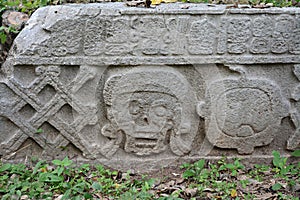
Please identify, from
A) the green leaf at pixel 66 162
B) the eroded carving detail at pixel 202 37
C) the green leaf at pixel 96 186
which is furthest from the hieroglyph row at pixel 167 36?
the green leaf at pixel 96 186

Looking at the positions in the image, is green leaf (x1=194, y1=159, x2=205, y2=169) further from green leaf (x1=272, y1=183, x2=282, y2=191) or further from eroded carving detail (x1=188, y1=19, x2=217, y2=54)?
eroded carving detail (x1=188, y1=19, x2=217, y2=54)

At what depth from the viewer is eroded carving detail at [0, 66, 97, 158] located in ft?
8.98

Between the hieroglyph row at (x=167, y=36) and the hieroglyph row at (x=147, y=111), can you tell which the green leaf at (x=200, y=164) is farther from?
the hieroglyph row at (x=167, y=36)

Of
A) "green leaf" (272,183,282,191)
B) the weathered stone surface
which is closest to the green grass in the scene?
"green leaf" (272,183,282,191)

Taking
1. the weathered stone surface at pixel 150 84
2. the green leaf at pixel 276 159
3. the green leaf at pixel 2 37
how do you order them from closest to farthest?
1. the weathered stone surface at pixel 150 84
2. the green leaf at pixel 276 159
3. the green leaf at pixel 2 37

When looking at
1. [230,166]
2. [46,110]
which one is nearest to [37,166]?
[46,110]

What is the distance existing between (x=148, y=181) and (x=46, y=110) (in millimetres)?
901

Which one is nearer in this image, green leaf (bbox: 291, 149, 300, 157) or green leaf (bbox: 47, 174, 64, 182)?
green leaf (bbox: 47, 174, 64, 182)

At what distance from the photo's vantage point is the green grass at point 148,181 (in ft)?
8.46

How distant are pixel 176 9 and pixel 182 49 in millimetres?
281

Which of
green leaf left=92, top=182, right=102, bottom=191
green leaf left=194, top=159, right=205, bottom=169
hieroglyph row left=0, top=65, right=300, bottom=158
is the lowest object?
green leaf left=92, top=182, right=102, bottom=191

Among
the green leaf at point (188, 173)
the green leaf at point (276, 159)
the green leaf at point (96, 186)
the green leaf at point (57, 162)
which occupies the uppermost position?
the green leaf at point (276, 159)

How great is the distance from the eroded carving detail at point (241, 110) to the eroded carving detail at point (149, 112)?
0.15 m

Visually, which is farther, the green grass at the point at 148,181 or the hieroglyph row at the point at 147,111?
the hieroglyph row at the point at 147,111
